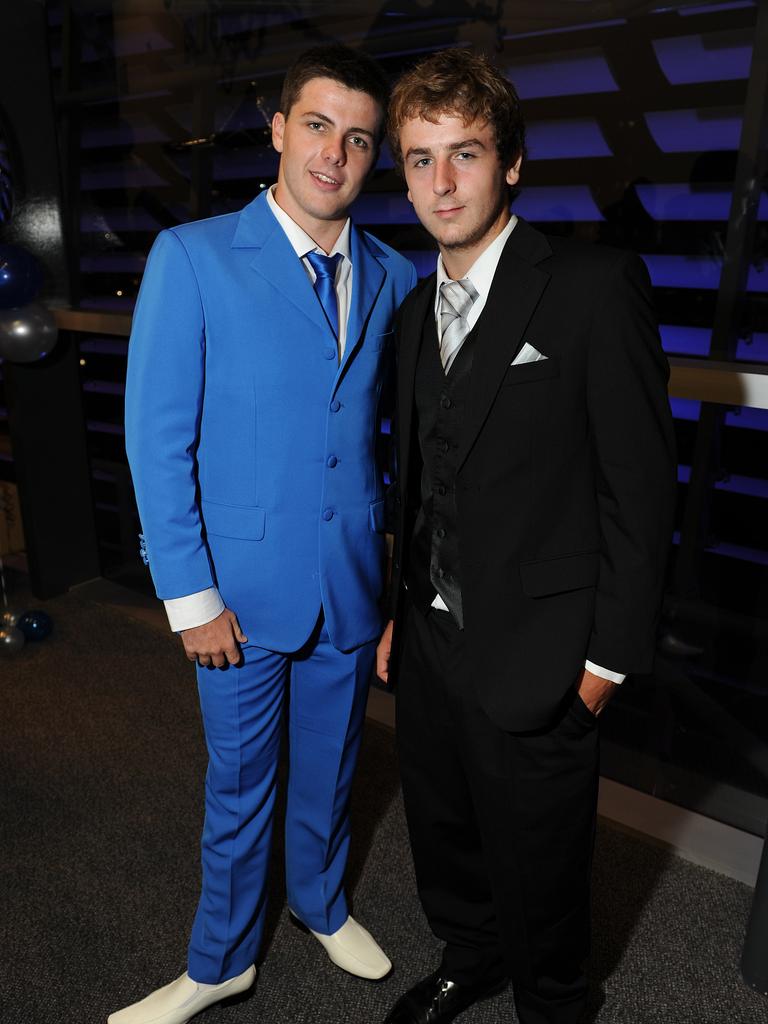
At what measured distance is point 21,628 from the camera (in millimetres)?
3594

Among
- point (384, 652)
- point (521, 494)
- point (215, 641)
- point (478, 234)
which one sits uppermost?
point (478, 234)

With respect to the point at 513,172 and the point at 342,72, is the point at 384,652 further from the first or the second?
the point at 342,72

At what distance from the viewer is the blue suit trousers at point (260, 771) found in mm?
1773

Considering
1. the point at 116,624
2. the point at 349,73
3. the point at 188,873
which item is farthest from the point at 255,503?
the point at 116,624

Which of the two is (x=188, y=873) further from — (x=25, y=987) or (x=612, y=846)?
(x=612, y=846)

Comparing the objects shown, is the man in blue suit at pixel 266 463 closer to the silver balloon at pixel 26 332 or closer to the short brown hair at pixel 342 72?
the short brown hair at pixel 342 72

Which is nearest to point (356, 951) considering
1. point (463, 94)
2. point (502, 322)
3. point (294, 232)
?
point (502, 322)

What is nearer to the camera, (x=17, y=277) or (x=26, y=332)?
(x=17, y=277)

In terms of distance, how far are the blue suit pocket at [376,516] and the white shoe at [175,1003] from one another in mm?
1052

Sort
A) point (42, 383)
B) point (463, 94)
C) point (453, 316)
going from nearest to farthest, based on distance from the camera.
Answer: point (463, 94)
point (453, 316)
point (42, 383)

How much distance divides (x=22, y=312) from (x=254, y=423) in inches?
94.0

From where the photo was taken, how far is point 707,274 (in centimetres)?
251

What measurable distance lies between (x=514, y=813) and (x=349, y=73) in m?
1.36

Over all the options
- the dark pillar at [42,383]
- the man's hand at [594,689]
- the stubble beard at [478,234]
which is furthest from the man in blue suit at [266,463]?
the dark pillar at [42,383]
